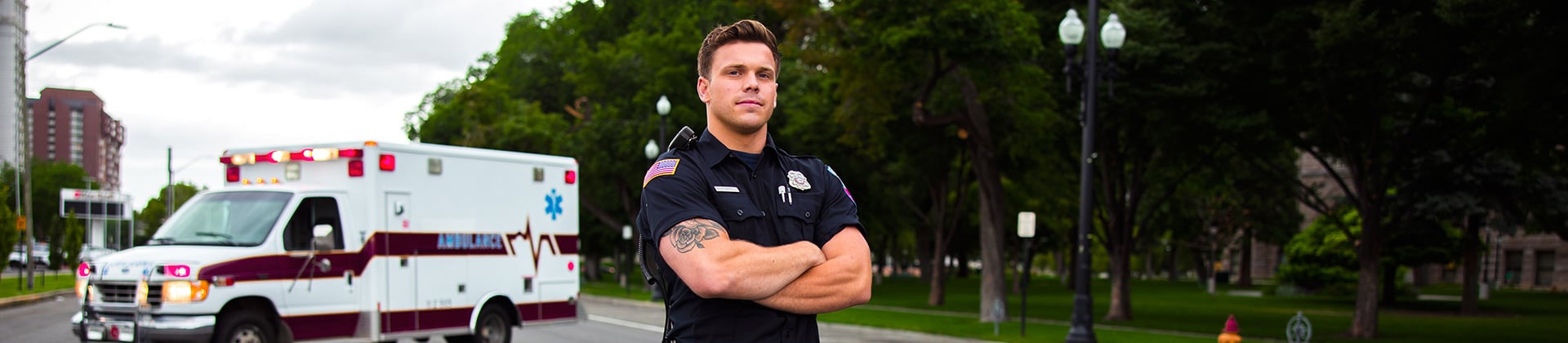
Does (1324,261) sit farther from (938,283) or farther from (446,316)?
(446,316)

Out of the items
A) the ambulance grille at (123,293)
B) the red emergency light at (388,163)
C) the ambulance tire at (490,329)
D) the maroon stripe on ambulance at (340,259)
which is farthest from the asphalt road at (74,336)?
the ambulance grille at (123,293)

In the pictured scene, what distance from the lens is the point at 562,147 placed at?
40.9 m

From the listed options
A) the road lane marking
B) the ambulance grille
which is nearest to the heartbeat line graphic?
the ambulance grille

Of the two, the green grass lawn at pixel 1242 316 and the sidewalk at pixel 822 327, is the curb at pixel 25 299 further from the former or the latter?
the green grass lawn at pixel 1242 316

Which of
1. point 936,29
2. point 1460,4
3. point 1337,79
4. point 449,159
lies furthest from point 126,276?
point 1337,79

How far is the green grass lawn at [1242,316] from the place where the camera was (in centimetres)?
2414

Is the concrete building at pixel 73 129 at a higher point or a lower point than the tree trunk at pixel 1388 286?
higher

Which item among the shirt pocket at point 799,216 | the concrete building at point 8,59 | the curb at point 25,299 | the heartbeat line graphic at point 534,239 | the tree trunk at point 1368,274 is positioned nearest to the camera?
the shirt pocket at point 799,216

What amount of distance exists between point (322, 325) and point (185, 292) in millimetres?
1402

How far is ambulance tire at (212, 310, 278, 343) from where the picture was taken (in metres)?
11.8

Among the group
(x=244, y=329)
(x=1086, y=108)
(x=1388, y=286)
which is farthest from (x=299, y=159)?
(x=1388, y=286)

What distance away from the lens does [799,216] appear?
3.09m

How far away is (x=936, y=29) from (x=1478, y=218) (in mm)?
16168

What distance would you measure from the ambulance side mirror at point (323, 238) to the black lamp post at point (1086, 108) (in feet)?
33.4
